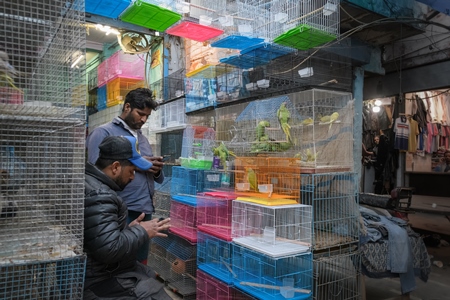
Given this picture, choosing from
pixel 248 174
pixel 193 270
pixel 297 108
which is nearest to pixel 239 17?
pixel 297 108

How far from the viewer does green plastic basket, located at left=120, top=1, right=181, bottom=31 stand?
132 inches

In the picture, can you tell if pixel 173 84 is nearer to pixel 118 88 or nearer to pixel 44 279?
pixel 118 88

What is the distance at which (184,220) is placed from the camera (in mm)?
4055

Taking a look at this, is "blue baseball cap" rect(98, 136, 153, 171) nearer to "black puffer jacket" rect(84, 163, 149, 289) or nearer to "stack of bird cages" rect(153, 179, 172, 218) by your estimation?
"black puffer jacket" rect(84, 163, 149, 289)

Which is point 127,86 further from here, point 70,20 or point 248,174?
point 70,20

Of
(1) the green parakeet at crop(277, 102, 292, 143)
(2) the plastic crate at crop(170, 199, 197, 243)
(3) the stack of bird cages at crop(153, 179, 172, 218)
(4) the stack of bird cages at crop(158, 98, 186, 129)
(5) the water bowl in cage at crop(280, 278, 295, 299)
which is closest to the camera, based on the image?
(5) the water bowl in cage at crop(280, 278, 295, 299)

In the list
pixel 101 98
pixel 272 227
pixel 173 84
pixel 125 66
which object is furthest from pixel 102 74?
pixel 272 227

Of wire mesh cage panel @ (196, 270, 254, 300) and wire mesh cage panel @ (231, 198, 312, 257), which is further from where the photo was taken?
wire mesh cage panel @ (196, 270, 254, 300)

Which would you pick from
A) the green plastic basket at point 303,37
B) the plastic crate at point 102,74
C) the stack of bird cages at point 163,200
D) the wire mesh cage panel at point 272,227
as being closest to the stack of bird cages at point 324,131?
the wire mesh cage panel at point 272,227

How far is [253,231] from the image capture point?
117 inches

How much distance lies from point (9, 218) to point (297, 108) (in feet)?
8.12

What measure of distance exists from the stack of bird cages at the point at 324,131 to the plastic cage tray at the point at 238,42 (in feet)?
2.78

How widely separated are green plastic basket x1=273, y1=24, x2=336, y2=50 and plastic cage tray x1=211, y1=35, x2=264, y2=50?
0.26m

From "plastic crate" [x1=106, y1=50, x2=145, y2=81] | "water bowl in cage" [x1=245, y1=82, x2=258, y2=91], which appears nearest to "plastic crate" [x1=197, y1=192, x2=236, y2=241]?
"water bowl in cage" [x1=245, y1=82, x2=258, y2=91]
